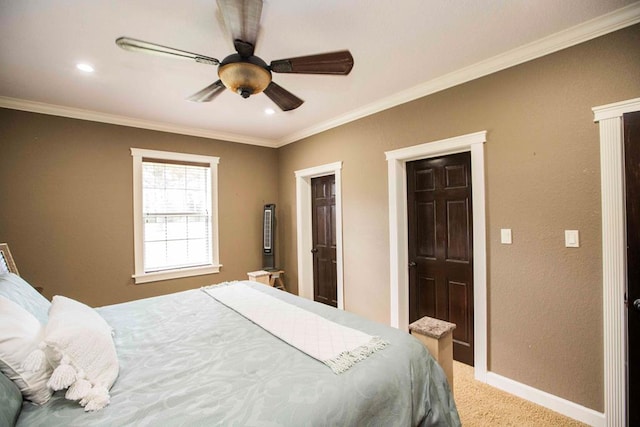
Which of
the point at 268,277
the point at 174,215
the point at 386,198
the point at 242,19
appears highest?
the point at 242,19

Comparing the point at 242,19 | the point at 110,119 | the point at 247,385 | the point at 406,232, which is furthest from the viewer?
the point at 110,119

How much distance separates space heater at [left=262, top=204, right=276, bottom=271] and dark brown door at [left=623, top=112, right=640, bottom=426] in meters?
3.75

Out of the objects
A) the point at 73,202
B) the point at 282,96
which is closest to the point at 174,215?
the point at 73,202

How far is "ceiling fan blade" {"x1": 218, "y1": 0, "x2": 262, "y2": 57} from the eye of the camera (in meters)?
1.29

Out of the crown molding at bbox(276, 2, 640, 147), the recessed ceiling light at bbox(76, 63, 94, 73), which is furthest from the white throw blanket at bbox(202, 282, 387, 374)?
the crown molding at bbox(276, 2, 640, 147)

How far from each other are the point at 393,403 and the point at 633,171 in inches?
78.9

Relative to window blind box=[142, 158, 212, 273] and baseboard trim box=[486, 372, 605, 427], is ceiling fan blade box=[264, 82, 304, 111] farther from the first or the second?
baseboard trim box=[486, 372, 605, 427]

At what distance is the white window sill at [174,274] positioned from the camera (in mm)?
3488

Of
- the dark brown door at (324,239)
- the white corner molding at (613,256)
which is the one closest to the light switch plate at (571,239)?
the white corner molding at (613,256)

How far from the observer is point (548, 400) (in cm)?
204

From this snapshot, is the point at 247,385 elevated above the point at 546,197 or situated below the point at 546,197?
below

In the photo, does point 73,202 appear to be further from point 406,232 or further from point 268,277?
point 406,232

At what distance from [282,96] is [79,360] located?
1868 mm

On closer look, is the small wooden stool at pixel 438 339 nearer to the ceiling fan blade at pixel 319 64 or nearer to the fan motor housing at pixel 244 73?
the ceiling fan blade at pixel 319 64
